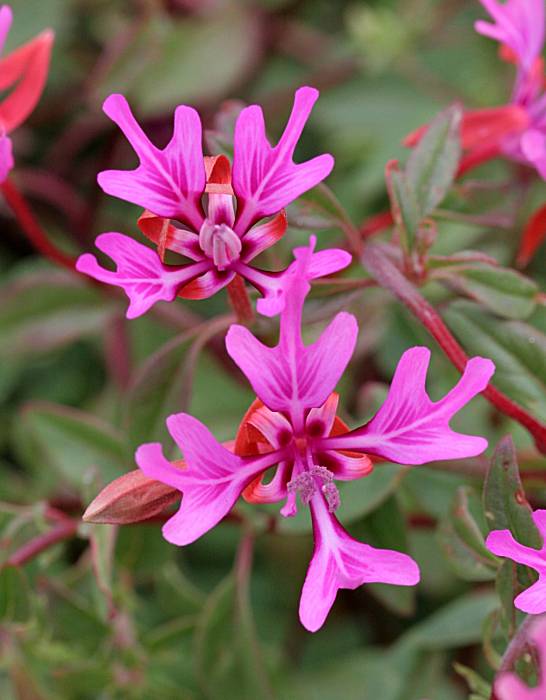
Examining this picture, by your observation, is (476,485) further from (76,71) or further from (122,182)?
(76,71)

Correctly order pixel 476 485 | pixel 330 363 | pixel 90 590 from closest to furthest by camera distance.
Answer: pixel 330 363 < pixel 476 485 < pixel 90 590

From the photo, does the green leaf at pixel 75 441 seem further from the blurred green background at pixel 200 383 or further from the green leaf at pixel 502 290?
the green leaf at pixel 502 290

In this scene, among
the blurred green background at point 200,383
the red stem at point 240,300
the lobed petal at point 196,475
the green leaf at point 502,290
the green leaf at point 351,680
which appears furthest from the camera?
the green leaf at point 351,680

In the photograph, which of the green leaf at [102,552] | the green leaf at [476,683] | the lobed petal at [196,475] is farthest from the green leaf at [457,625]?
the lobed petal at [196,475]

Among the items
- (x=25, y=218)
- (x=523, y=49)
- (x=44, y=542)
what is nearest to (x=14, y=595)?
(x=44, y=542)

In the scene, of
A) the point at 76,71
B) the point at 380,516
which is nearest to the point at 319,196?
the point at 380,516

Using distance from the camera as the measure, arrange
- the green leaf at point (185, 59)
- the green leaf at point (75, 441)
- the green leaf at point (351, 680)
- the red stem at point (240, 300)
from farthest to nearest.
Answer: the green leaf at point (185, 59), the green leaf at point (351, 680), the green leaf at point (75, 441), the red stem at point (240, 300)

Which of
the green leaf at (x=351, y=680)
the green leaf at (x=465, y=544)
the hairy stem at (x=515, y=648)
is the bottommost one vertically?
the green leaf at (x=351, y=680)
